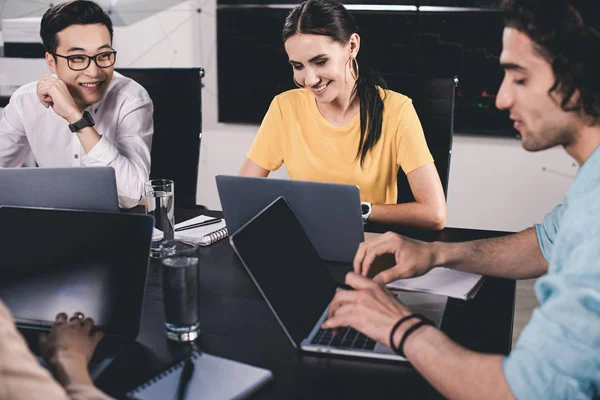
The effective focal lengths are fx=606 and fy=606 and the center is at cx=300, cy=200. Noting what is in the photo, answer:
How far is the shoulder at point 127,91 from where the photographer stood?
1.98 meters

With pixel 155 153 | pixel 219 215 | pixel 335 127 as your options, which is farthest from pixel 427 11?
pixel 219 215

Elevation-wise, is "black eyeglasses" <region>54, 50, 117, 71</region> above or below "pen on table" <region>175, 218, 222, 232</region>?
above

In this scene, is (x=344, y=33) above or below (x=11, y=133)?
above

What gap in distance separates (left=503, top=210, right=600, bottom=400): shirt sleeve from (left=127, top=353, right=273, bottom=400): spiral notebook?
13.3 inches

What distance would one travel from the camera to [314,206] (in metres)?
1.20

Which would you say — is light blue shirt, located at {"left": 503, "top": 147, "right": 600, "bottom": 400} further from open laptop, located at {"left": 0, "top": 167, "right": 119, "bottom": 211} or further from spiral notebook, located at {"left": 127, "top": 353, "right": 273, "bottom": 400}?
open laptop, located at {"left": 0, "top": 167, "right": 119, "bottom": 211}

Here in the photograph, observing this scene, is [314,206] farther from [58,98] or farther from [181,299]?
[58,98]

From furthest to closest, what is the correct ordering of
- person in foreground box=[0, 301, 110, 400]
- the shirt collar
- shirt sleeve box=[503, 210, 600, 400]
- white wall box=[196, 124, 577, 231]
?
1. white wall box=[196, 124, 577, 231]
2. the shirt collar
3. shirt sleeve box=[503, 210, 600, 400]
4. person in foreground box=[0, 301, 110, 400]

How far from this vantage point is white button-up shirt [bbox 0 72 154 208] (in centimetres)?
194

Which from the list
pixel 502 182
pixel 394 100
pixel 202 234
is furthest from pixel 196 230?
pixel 502 182

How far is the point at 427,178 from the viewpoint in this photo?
1.76 m

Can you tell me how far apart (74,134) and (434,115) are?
1.20 m

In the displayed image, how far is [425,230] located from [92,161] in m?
0.99

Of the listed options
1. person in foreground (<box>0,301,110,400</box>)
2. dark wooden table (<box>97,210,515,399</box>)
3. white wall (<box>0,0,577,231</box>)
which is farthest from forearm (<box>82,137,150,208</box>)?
white wall (<box>0,0,577,231</box>)
